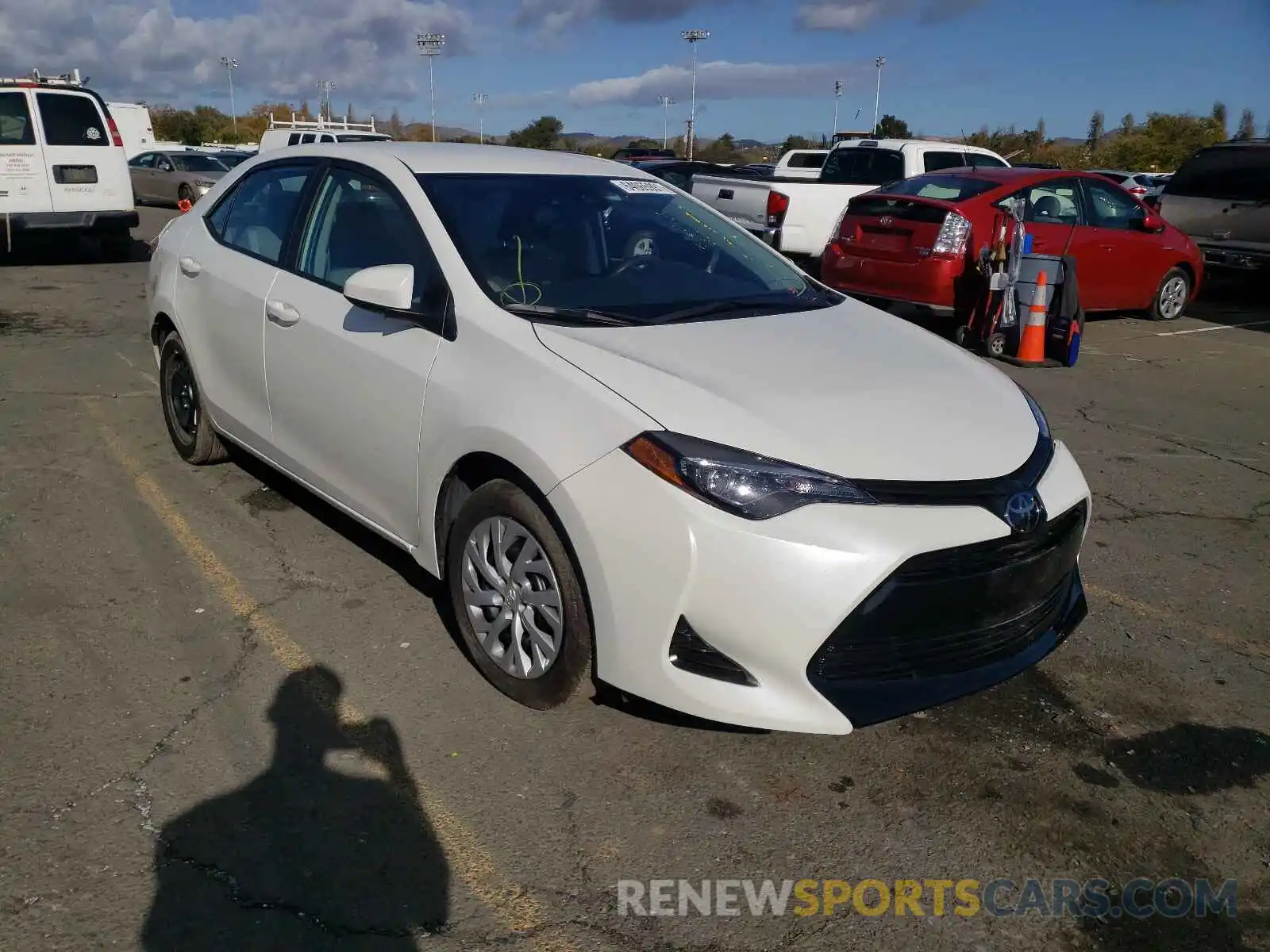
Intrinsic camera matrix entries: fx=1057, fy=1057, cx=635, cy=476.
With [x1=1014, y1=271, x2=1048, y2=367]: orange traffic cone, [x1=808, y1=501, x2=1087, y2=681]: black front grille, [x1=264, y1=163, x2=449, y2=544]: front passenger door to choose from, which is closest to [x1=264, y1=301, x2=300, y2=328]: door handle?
[x1=264, y1=163, x2=449, y2=544]: front passenger door

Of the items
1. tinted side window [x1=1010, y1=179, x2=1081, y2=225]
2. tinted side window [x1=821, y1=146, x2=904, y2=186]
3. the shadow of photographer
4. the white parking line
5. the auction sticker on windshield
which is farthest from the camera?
tinted side window [x1=821, y1=146, x2=904, y2=186]

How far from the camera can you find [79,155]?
13.0 meters

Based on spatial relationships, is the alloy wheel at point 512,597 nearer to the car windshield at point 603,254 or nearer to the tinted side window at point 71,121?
the car windshield at point 603,254

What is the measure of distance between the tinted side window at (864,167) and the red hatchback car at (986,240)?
373 cm

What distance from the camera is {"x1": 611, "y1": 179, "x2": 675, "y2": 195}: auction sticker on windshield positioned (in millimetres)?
4449

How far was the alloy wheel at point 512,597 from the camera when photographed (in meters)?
3.17

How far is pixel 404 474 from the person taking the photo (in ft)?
12.0

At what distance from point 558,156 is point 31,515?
117 inches

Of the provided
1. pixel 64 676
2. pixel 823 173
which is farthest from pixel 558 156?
pixel 823 173

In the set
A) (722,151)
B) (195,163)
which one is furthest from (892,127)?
(195,163)

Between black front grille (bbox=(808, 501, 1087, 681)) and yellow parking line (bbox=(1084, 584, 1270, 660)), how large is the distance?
1.35m

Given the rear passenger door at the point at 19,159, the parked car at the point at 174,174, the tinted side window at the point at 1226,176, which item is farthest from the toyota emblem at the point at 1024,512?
the parked car at the point at 174,174

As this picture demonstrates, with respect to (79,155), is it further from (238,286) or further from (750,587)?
(750,587)

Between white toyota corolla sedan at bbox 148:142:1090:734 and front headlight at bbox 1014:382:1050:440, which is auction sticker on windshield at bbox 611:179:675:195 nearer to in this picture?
white toyota corolla sedan at bbox 148:142:1090:734
